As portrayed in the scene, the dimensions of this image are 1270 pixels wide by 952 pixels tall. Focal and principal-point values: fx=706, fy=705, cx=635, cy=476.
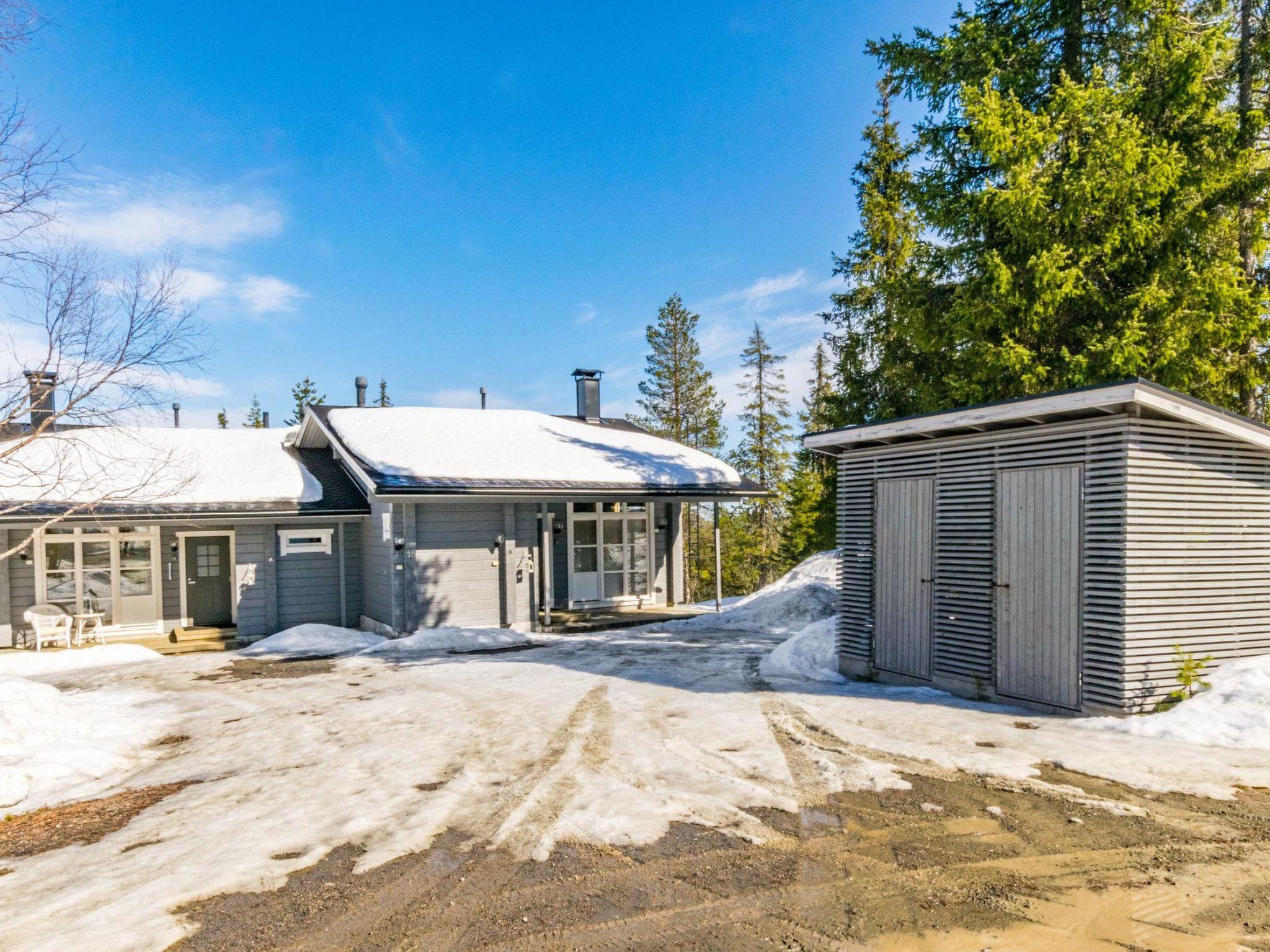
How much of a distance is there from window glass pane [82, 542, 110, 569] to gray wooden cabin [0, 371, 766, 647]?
24 mm

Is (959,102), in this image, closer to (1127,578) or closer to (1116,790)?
(1127,578)

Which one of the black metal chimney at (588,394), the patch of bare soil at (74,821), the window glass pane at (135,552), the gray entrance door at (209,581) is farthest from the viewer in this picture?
the black metal chimney at (588,394)

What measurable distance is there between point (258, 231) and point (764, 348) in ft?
66.6

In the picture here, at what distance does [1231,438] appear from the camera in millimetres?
6672

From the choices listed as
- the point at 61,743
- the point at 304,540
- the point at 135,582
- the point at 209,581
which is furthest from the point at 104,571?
the point at 61,743

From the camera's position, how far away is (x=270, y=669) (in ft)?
34.2

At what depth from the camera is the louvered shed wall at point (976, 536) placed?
20.4ft

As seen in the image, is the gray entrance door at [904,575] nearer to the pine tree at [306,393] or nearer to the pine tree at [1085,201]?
the pine tree at [1085,201]

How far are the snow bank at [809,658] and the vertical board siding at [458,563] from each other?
547 centimetres

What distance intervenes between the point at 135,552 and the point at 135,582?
0.56 meters

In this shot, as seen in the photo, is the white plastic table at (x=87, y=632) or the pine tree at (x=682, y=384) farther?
the pine tree at (x=682, y=384)

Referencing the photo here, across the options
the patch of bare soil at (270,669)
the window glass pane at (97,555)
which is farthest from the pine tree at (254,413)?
the patch of bare soil at (270,669)

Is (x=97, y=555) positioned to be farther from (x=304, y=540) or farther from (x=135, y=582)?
(x=304, y=540)

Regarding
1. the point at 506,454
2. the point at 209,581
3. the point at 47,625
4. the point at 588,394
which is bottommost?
the point at 47,625
